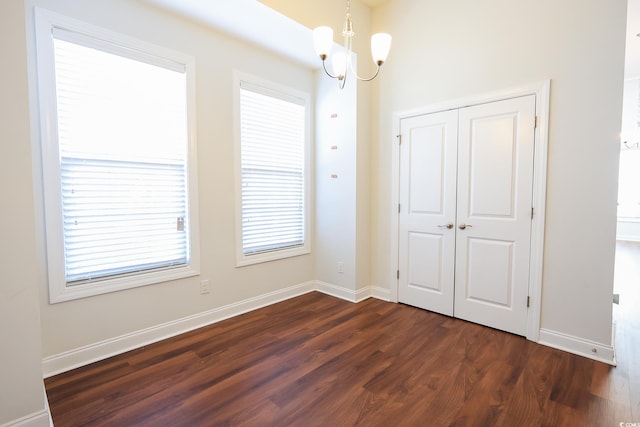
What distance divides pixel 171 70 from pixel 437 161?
270 cm

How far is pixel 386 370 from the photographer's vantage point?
7.23 feet

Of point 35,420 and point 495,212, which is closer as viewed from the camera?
point 35,420

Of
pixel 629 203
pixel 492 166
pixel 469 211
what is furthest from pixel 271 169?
pixel 629 203

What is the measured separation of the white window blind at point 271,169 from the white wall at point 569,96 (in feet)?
5.97

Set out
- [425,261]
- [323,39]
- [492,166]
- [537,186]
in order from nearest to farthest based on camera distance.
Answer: [323,39] < [537,186] < [492,166] < [425,261]

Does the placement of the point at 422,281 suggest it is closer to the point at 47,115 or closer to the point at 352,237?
the point at 352,237

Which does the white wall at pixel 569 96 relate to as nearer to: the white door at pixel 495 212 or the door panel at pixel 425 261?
the white door at pixel 495 212

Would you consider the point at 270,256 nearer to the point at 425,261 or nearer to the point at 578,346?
the point at 425,261

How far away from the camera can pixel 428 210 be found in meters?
3.25

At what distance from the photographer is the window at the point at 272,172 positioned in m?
3.28

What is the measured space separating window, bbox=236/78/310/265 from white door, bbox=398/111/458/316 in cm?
126

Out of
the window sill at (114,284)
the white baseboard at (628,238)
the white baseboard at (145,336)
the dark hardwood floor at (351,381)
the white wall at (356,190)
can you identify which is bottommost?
the dark hardwood floor at (351,381)

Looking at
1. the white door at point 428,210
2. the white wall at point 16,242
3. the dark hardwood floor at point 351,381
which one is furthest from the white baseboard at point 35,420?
the white door at point 428,210

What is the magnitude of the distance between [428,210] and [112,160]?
2.98m
